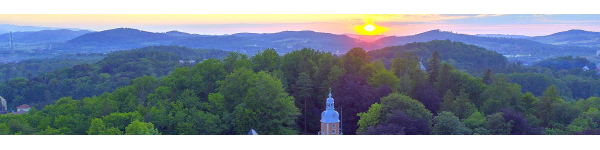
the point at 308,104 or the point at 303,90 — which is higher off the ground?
the point at 303,90

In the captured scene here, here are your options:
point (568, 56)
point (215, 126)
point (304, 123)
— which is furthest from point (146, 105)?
point (568, 56)

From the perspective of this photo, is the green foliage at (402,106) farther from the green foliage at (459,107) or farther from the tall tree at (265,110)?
the tall tree at (265,110)

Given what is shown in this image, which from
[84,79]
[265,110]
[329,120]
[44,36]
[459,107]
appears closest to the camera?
[329,120]

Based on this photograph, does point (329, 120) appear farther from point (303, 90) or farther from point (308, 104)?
point (308, 104)

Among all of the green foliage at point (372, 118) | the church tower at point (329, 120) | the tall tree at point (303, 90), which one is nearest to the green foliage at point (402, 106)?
the green foliage at point (372, 118)

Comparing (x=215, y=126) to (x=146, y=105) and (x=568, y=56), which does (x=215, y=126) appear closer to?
(x=146, y=105)

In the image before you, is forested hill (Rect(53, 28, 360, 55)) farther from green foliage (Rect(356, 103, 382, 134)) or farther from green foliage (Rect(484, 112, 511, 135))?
green foliage (Rect(484, 112, 511, 135))

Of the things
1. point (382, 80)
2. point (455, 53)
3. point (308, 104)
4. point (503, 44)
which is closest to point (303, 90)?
point (308, 104)
